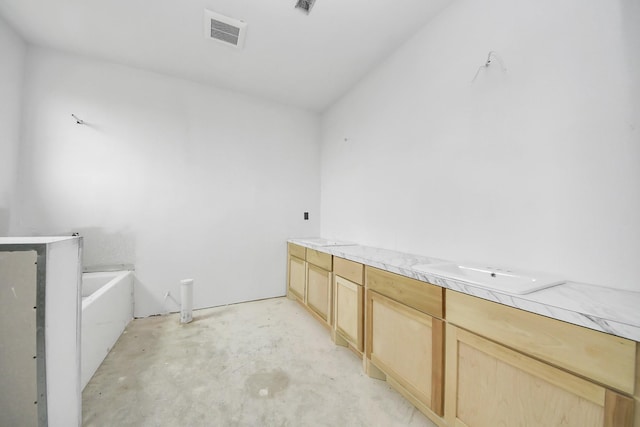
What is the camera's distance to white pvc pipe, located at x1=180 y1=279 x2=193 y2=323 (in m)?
2.46

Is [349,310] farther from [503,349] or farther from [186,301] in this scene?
[186,301]

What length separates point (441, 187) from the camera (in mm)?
1769

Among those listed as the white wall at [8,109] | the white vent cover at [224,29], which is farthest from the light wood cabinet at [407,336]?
the white wall at [8,109]

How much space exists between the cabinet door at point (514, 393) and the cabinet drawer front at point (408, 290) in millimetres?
Result: 136

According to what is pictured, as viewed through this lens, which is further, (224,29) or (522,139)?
(224,29)

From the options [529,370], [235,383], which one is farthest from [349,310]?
[529,370]

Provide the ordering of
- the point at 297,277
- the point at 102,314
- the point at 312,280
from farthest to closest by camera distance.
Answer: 1. the point at 297,277
2. the point at 312,280
3. the point at 102,314

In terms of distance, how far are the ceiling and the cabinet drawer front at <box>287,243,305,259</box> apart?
6.35 ft

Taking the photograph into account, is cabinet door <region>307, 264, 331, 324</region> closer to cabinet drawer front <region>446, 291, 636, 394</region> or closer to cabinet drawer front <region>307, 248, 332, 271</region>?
cabinet drawer front <region>307, 248, 332, 271</region>

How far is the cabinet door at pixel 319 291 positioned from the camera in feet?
7.30

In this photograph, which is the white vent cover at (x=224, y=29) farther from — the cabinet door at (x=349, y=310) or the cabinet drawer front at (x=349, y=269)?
the cabinet door at (x=349, y=310)

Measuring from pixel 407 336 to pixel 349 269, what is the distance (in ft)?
2.13

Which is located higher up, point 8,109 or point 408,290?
point 8,109

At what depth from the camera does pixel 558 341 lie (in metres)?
0.80
